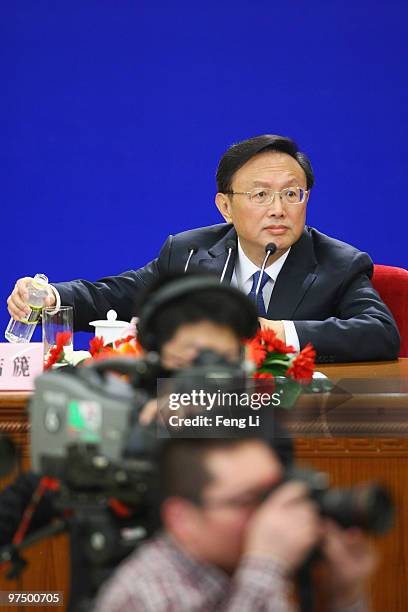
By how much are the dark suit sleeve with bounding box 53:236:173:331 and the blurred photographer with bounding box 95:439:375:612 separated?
1852 mm

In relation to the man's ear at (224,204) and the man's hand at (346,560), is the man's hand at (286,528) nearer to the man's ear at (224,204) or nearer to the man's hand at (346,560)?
the man's hand at (346,560)

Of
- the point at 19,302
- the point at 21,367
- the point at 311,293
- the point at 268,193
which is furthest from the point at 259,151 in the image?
the point at 21,367

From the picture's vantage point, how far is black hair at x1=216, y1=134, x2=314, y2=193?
101 inches

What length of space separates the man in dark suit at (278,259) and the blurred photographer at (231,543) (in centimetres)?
168

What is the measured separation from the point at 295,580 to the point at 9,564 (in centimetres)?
26

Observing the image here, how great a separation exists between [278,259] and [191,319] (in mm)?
1857

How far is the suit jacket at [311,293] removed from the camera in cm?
235

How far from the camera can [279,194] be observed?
8.32 ft

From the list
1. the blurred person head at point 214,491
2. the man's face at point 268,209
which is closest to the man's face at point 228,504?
the blurred person head at point 214,491

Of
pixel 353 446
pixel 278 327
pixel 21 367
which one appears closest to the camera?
pixel 353 446

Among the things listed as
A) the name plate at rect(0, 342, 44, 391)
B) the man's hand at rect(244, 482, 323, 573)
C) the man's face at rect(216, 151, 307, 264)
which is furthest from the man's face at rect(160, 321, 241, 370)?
the man's face at rect(216, 151, 307, 264)

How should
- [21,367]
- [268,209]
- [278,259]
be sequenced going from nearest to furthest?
[21,367], [268,209], [278,259]

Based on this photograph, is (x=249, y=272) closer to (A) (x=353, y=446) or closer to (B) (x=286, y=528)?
(A) (x=353, y=446)

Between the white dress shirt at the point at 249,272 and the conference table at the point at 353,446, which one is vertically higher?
the white dress shirt at the point at 249,272
